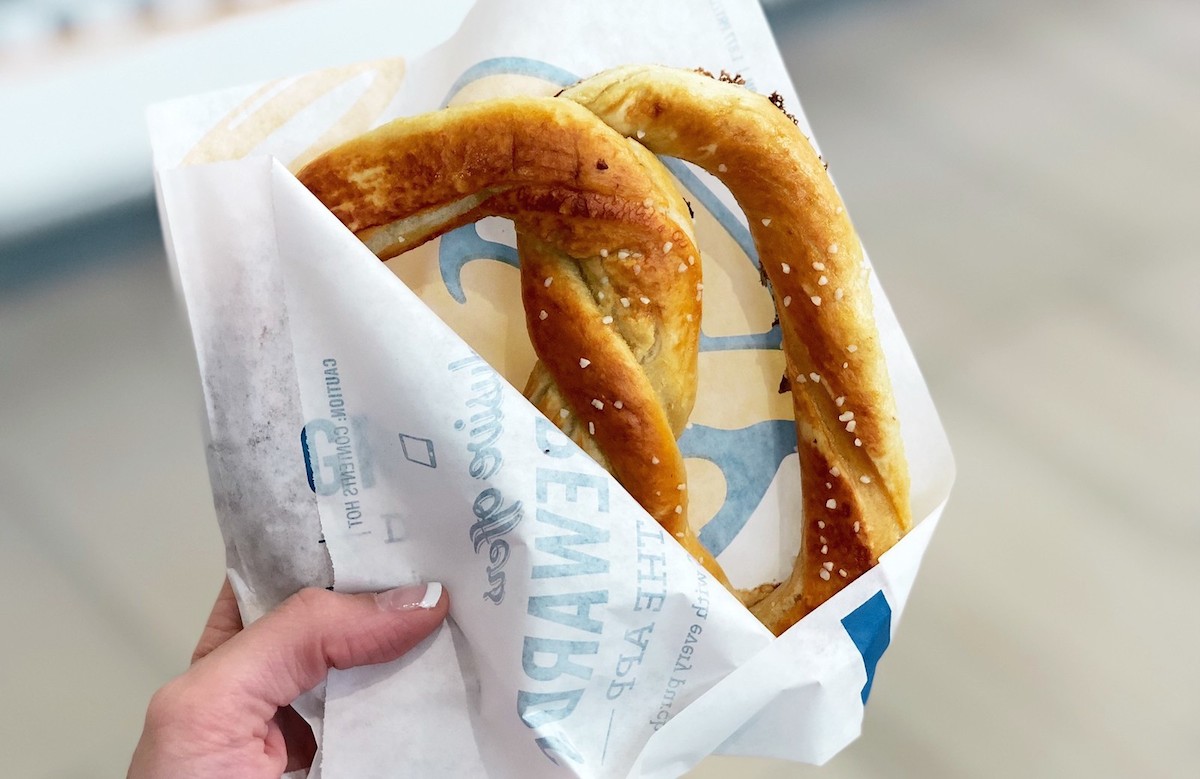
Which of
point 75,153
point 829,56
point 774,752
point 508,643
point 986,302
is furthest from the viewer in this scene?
point 829,56

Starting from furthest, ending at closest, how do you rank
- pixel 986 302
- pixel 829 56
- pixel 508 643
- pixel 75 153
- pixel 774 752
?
pixel 829 56
pixel 986 302
pixel 75 153
pixel 774 752
pixel 508 643

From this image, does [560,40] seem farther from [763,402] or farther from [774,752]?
[774,752]

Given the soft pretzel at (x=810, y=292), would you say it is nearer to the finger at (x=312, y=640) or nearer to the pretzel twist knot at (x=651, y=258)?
the pretzel twist knot at (x=651, y=258)

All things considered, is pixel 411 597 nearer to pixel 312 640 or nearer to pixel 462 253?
pixel 312 640

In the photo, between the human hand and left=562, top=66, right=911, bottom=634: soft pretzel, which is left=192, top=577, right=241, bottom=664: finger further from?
left=562, top=66, right=911, bottom=634: soft pretzel

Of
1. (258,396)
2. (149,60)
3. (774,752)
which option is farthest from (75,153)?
(774,752)

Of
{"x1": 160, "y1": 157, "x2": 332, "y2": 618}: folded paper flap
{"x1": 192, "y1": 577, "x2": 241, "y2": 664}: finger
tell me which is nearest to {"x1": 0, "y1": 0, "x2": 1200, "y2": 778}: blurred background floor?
{"x1": 192, "y1": 577, "x2": 241, "y2": 664}: finger

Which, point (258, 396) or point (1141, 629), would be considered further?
point (1141, 629)
